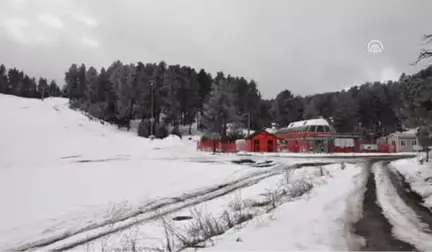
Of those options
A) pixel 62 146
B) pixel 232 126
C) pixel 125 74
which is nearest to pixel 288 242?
pixel 62 146

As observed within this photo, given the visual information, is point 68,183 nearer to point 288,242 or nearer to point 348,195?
point 348,195

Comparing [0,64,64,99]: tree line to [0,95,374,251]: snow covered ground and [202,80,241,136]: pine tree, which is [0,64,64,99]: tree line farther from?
[0,95,374,251]: snow covered ground

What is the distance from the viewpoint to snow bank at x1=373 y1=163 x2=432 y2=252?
8016 millimetres

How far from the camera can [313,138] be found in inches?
2677

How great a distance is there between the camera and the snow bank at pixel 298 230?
740 centimetres

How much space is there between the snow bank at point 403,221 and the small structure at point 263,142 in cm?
4257

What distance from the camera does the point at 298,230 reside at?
8797mm

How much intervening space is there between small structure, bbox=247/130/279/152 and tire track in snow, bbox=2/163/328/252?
121ft

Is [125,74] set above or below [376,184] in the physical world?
above

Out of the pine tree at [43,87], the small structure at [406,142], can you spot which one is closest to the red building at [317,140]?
the small structure at [406,142]

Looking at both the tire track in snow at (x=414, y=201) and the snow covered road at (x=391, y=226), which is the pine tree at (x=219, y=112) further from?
the snow covered road at (x=391, y=226)

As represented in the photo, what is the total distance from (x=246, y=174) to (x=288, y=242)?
20.2 meters

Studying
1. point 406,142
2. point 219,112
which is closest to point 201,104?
point 219,112

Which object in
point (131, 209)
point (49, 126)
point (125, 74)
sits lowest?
point (131, 209)
